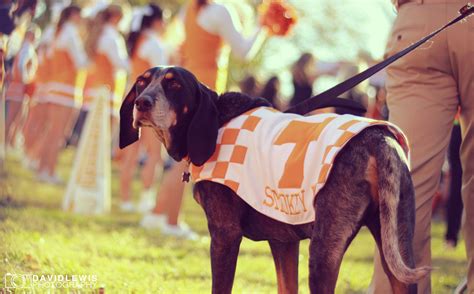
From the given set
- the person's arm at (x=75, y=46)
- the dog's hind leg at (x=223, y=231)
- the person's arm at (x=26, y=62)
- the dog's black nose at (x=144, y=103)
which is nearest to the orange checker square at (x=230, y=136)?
the dog's hind leg at (x=223, y=231)

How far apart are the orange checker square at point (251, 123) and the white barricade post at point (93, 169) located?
580 centimetres

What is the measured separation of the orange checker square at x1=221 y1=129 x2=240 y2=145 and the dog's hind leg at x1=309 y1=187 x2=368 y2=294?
2.06 feet

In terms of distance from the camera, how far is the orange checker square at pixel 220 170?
4043 mm

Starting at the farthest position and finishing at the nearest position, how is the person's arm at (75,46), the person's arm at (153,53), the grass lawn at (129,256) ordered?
the person's arm at (75,46) → the person's arm at (153,53) → the grass lawn at (129,256)

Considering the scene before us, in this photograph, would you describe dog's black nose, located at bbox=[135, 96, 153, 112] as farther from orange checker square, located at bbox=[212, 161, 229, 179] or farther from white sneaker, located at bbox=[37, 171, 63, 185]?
white sneaker, located at bbox=[37, 171, 63, 185]

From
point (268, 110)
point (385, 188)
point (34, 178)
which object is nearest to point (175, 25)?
point (34, 178)

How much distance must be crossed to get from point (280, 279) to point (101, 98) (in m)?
6.20

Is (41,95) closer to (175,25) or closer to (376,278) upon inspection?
(175,25)

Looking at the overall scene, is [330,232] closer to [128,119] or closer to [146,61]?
[128,119]

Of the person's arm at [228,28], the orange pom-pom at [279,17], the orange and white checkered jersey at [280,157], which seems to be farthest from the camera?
the person's arm at [228,28]

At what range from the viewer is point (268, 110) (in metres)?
4.27

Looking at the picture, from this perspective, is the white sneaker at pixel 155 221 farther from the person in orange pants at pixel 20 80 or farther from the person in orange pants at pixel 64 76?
the person in orange pants at pixel 64 76

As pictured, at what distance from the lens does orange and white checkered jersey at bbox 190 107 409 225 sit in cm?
374

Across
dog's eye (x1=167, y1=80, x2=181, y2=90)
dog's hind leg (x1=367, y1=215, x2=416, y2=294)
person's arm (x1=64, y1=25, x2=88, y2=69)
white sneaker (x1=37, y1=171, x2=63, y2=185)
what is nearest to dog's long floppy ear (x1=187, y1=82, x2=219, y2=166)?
dog's eye (x1=167, y1=80, x2=181, y2=90)
